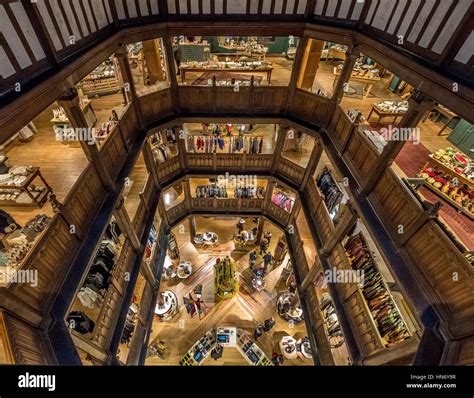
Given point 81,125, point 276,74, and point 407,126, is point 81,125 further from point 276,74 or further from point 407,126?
point 276,74

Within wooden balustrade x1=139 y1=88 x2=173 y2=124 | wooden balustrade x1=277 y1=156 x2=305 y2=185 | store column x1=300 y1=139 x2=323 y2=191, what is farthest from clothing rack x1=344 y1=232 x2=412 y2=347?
wooden balustrade x1=139 y1=88 x2=173 y2=124

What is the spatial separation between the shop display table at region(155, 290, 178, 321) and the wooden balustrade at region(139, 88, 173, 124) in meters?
8.66

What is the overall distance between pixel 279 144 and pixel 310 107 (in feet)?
6.98

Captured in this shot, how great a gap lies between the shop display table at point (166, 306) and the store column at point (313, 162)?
8429mm

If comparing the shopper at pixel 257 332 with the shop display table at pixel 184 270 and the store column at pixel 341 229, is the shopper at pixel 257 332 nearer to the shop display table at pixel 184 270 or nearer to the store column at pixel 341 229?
the shop display table at pixel 184 270

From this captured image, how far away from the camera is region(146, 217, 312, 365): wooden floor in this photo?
39.7ft

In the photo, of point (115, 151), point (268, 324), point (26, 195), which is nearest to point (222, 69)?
point (115, 151)

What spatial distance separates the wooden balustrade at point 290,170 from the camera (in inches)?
422

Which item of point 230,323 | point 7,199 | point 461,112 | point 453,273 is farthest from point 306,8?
point 230,323

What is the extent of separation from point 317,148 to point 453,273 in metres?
5.89

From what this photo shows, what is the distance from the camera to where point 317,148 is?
9.26 m

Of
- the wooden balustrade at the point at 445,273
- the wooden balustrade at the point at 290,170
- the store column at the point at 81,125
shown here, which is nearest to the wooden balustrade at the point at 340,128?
the wooden balustrade at the point at 290,170

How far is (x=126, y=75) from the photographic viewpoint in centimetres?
714

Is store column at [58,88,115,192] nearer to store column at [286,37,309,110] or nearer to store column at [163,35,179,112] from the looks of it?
store column at [163,35,179,112]
